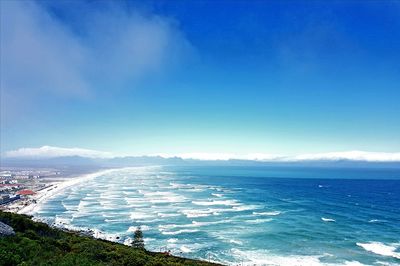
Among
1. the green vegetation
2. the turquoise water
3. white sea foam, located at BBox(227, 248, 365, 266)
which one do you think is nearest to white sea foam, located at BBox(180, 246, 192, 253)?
the turquoise water

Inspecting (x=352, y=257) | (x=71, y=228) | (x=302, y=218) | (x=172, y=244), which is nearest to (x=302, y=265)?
(x=352, y=257)

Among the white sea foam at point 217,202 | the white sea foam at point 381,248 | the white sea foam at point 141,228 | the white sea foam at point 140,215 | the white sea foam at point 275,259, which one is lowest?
the white sea foam at point 275,259

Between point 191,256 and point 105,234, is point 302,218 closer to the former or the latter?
point 191,256

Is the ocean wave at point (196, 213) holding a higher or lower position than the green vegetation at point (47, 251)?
lower

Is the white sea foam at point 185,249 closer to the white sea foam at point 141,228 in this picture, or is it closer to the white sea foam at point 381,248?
the white sea foam at point 141,228

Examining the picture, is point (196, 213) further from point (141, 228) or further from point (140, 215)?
point (141, 228)

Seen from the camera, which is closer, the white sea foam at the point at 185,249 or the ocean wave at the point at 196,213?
the white sea foam at the point at 185,249

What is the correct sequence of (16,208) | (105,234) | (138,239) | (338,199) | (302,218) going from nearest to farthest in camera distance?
1. (138,239)
2. (105,234)
3. (302,218)
4. (16,208)
5. (338,199)

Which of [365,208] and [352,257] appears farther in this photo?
[365,208]

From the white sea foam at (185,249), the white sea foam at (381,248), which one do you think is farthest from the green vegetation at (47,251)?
the white sea foam at (381,248)
